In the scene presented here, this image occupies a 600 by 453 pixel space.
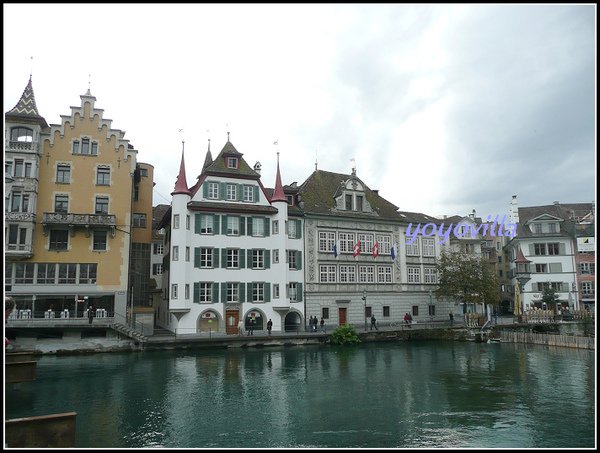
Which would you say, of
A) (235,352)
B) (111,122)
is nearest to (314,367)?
(235,352)

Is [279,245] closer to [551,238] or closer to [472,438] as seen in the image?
[472,438]

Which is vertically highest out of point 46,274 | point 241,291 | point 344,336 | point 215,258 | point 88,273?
point 215,258

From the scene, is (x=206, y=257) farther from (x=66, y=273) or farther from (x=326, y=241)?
(x=326, y=241)

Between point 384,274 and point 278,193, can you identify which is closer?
point 278,193

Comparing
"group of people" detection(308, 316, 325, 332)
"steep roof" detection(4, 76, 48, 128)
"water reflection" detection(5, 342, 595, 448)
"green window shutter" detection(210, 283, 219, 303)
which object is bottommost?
"water reflection" detection(5, 342, 595, 448)

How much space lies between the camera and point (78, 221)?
131 feet

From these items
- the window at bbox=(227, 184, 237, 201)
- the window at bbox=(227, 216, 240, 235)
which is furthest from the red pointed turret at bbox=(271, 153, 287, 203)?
the window at bbox=(227, 216, 240, 235)

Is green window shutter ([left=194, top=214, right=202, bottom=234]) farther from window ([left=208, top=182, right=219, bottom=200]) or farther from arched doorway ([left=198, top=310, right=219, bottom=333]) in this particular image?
arched doorway ([left=198, top=310, right=219, bottom=333])

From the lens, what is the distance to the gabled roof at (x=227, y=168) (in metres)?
44.0

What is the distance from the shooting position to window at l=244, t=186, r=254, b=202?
4534 cm

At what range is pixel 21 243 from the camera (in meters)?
38.0

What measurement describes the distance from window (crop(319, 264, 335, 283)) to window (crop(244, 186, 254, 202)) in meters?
10.1

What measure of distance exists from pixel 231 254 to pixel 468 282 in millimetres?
24444

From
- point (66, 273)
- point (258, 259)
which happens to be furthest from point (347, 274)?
point (66, 273)
